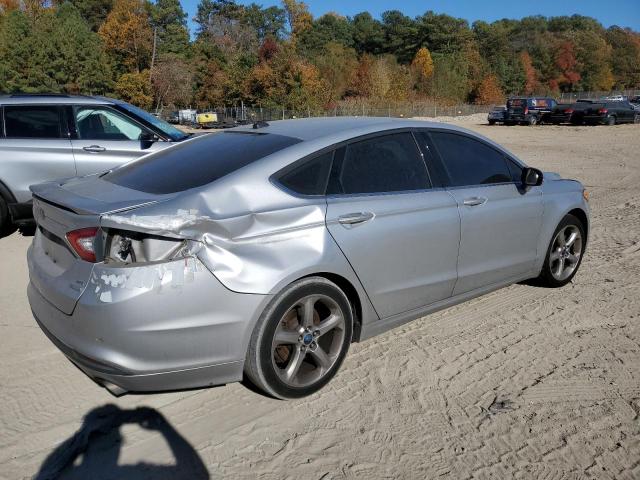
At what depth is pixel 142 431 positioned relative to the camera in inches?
115

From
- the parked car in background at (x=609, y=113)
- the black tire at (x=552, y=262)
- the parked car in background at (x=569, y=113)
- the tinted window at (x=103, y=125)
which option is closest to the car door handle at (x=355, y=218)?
the black tire at (x=552, y=262)

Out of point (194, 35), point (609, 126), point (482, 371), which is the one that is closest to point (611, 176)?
point (482, 371)

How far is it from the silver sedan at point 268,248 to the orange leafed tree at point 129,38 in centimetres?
7591

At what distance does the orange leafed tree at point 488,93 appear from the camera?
8862 centimetres

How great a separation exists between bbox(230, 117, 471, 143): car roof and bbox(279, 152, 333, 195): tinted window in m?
0.18

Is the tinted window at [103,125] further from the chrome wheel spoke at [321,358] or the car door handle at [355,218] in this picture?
the chrome wheel spoke at [321,358]

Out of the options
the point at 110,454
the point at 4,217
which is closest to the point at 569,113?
the point at 4,217

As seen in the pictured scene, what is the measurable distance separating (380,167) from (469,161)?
95cm

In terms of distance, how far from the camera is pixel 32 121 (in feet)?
22.0

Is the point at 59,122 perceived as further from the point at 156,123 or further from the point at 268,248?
the point at 268,248

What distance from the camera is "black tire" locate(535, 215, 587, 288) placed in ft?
16.1

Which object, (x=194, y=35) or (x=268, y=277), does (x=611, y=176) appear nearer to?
(x=268, y=277)

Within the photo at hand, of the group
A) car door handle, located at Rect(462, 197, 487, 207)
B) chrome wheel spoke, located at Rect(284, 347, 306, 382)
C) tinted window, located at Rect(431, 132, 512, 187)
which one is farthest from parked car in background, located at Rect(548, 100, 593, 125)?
chrome wheel spoke, located at Rect(284, 347, 306, 382)

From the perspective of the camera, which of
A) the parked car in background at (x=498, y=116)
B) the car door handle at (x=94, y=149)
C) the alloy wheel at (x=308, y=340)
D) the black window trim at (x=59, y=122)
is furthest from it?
the parked car in background at (x=498, y=116)
